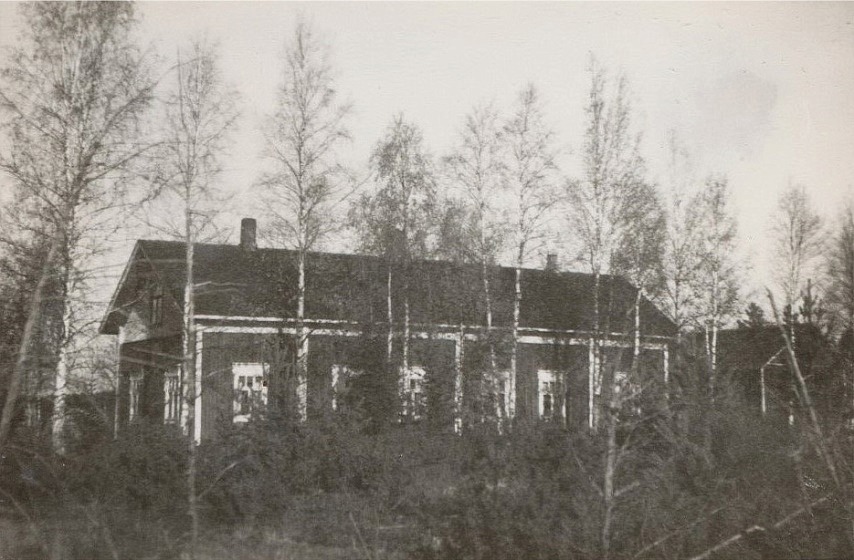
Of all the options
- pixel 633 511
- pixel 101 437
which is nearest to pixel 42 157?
pixel 101 437

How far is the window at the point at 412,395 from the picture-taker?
1962cm

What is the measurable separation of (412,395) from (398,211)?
5406 millimetres

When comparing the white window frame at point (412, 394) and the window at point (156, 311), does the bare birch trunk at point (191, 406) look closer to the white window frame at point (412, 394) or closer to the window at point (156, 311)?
the white window frame at point (412, 394)

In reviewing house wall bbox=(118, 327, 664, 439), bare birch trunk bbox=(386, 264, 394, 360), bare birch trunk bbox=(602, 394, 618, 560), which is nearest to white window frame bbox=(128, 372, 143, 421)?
house wall bbox=(118, 327, 664, 439)

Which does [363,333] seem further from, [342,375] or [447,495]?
[447,495]

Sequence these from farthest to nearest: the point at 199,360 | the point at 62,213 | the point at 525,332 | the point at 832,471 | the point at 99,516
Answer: the point at 525,332 → the point at 199,360 → the point at 99,516 → the point at 62,213 → the point at 832,471

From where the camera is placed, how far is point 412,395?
2128 cm

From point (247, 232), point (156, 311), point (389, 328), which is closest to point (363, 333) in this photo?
point (389, 328)

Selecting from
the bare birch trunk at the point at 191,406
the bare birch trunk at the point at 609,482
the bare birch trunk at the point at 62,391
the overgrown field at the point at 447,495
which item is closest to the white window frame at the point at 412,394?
the overgrown field at the point at 447,495

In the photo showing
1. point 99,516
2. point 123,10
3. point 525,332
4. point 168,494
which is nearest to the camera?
point 99,516

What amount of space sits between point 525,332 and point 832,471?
62.0 feet

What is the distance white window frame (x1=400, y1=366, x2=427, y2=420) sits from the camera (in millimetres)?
19656

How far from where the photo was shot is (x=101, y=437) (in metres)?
13.3

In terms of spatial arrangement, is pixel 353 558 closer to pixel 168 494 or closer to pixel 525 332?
pixel 168 494
